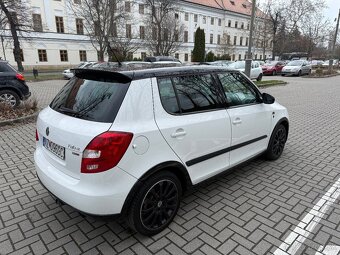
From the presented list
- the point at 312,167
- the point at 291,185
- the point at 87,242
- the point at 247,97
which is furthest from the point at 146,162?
the point at 312,167

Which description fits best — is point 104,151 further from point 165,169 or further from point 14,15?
point 14,15

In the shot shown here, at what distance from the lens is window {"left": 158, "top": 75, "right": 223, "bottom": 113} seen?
268 centimetres

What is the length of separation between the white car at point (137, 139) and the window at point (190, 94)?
0.04 ft

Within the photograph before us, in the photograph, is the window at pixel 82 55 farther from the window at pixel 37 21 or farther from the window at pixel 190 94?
the window at pixel 190 94

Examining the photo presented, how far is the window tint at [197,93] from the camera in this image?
2.84 meters

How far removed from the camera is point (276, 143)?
15.0 ft

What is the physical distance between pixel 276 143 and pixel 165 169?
2.74 m

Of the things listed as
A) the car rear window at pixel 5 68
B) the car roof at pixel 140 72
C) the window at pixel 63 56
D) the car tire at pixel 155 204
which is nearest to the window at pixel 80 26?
the window at pixel 63 56

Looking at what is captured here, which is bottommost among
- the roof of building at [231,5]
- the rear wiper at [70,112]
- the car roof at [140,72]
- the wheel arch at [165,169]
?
the wheel arch at [165,169]

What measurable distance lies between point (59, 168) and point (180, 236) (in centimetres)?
145

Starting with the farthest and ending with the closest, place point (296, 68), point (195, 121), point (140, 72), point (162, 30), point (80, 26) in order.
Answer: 1. point (80, 26)
2. point (162, 30)
3. point (296, 68)
4. point (195, 121)
5. point (140, 72)

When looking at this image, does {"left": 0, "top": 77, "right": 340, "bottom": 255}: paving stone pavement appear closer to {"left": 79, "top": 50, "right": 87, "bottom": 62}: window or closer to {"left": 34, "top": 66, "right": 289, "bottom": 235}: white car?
{"left": 34, "top": 66, "right": 289, "bottom": 235}: white car

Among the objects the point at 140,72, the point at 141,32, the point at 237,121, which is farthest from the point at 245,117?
the point at 141,32

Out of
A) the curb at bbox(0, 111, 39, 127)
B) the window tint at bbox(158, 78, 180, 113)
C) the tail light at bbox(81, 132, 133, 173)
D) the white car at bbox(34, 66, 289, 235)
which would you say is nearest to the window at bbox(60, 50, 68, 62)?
the curb at bbox(0, 111, 39, 127)
